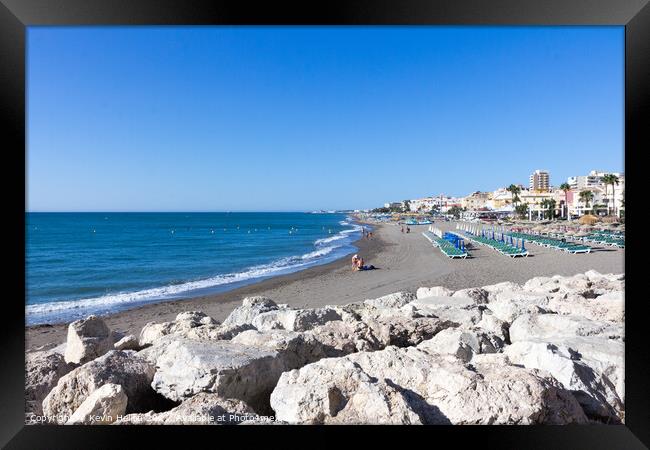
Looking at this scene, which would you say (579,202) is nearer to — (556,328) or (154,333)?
(556,328)

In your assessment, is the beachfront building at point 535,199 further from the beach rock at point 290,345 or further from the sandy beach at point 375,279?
the beach rock at point 290,345

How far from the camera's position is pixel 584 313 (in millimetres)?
3441

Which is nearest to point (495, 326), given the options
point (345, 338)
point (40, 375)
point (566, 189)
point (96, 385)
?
point (345, 338)

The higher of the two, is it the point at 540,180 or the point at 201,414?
the point at 540,180

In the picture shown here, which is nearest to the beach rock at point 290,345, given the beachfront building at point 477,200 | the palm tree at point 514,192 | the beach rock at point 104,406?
the beach rock at point 104,406

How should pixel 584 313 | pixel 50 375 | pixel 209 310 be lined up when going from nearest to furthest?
pixel 50 375 → pixel 584 313 → pixel 209 310

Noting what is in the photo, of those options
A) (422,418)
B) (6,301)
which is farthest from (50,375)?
(422,418)

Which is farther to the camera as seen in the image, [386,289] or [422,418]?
[386,289]

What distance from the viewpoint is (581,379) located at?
198 centimetres

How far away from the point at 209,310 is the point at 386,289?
443 cm

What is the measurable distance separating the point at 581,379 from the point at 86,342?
10.6 ft

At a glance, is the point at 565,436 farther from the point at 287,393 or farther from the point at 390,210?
the point at 390,210

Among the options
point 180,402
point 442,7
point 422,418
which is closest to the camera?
point 422,418

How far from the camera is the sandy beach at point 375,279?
7986 mm
